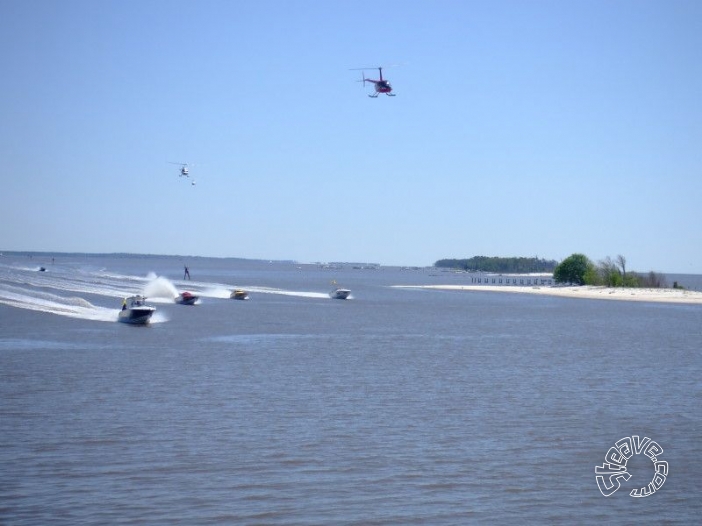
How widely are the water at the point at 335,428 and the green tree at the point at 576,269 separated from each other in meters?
92.5

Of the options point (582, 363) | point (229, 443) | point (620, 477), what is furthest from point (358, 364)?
point (620, 477)

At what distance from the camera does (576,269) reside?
463 feet

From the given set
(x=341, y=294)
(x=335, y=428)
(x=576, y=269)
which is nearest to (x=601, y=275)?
(x=576, y=269)

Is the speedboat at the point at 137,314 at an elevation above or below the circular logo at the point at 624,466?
above

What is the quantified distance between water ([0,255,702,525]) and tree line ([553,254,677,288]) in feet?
282

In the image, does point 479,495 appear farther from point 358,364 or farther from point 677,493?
point 358,364

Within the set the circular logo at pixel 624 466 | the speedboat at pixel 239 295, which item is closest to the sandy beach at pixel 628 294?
the speedboat at pixel 239 295

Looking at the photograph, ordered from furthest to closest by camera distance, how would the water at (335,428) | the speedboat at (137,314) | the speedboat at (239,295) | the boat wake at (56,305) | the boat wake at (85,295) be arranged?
1. the speedboat at (239,295)
2. the boat wake at (85,295)
3. the boat wake at (56,305)
4. the speedboat at (137,314)
5. the water at (335,428)

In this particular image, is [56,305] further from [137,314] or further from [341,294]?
[341,294]

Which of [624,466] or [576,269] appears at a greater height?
[576,269]

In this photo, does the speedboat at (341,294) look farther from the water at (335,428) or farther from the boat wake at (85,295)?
the water at (335,428)

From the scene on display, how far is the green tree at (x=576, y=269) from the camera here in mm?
138750

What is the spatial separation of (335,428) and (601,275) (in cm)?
11862

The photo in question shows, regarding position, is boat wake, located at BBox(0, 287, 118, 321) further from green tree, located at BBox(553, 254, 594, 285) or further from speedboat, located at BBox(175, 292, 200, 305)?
green tree, located at BBox(553, 254, 594, 285)
